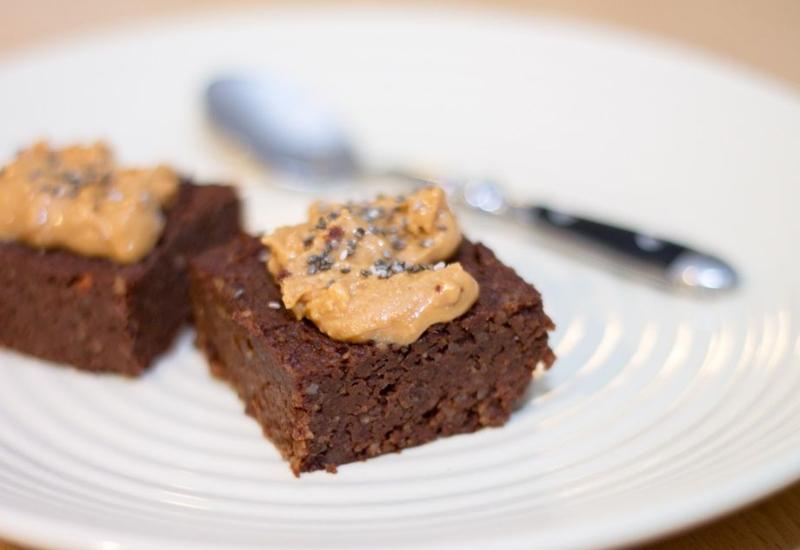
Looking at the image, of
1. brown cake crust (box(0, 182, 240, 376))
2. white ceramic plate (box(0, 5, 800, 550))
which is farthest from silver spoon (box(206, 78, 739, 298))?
brown cake crust (box(0, 182, 240, 376))

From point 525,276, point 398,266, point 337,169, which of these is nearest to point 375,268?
point 398,266

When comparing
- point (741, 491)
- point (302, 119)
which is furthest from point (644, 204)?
point (741, 491)

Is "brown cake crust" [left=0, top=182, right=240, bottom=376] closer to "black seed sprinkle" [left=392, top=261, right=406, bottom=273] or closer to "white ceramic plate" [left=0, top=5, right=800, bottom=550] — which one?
"white ceramic plate" [left=0, top=5, right=800, bottom=550]

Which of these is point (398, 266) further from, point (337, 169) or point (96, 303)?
point (337, 169)

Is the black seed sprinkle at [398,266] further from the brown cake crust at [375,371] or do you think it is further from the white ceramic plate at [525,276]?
the white ceramic plate at [525,276]

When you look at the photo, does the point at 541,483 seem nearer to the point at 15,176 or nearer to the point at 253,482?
the point at 253,482

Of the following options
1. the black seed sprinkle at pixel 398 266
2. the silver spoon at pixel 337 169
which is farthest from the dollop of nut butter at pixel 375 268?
the silver spoon at pixel 337 169
